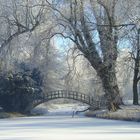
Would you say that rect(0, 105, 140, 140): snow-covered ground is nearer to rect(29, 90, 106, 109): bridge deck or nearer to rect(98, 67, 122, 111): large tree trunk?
rect(98, 67, 122, 111): large tree trunk

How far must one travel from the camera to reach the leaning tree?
37.7 m

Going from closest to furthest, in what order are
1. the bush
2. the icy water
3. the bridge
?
1. the icy water
2. the bush
3. the bridge

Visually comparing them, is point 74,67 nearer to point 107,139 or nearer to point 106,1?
point 106,1

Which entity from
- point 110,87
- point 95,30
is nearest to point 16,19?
point 95,30

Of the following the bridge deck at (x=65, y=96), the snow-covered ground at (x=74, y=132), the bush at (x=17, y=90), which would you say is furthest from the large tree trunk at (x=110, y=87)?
the bridge deck at (x=65, y=96)

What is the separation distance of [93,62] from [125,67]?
9.66ft

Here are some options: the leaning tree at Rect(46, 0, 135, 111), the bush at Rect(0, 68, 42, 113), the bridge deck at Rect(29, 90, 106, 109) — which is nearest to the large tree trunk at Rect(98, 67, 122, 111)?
the leaning tree at Rect(46, 0, 135, 111)

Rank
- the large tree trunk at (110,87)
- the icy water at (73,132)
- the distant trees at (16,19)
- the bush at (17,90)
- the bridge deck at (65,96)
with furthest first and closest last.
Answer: the bridge deck at (65,96)
the bush at (17,90)
the distant trees at (16,19)
the large tree trunk at (110,87)
the icy water at (73,132)

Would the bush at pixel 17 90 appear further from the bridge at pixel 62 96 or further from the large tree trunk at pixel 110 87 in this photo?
the large tree trunk at pixel 110 87

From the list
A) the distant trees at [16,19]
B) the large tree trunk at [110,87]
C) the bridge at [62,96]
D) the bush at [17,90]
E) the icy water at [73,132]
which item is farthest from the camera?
the bridge at [62,96]

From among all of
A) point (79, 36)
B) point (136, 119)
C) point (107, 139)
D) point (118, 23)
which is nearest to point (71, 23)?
point (79, 36)

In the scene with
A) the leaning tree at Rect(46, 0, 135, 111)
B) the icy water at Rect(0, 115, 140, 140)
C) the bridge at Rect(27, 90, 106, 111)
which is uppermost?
the leaning tree at Rect(46, 0, 135, 111)

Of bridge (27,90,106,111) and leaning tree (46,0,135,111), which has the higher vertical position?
leaning tree (46,0,135,111)

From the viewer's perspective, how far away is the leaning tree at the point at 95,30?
124 ft
